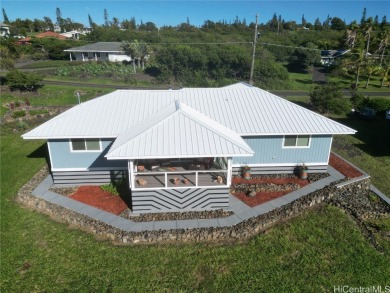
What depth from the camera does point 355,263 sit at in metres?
11.9

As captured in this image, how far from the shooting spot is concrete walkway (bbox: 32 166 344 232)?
13616 millimetres

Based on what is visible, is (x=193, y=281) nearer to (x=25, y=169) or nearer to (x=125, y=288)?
(x=125, y=288)

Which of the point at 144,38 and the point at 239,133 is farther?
the point at 144,38

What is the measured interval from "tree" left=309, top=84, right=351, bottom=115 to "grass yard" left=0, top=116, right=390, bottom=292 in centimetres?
2099

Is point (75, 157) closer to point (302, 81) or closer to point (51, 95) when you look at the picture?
point (51, 95)

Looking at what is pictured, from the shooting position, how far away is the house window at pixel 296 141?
1745cm

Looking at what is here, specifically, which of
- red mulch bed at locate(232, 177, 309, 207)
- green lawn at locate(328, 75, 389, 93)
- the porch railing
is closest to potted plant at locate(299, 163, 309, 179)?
red mulch bed at locate(232, 177, 309, 207)

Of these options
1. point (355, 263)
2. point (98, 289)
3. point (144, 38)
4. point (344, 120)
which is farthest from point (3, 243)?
point (144, 38)

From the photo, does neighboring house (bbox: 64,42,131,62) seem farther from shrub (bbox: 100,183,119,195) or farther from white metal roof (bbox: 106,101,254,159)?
white metal roof (bbox: 106,101,254,159)

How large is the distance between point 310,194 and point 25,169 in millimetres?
18372

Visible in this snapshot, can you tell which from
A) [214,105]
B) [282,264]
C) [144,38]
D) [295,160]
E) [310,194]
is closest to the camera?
[282,264]

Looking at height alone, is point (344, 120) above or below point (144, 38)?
below

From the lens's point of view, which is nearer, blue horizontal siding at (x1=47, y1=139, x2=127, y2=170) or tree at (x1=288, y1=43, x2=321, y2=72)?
blue horizontal siding at (x1=47, y1=139, x2=127, y2=170)

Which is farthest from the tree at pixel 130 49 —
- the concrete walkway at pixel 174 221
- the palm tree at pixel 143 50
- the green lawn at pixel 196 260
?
the green lawn at pixel 196 260
